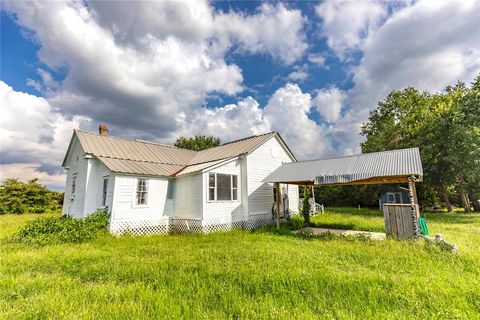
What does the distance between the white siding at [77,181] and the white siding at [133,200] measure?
3943 mm

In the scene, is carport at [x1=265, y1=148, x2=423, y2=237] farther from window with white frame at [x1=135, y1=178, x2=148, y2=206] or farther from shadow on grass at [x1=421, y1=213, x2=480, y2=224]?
shadow on grass at [x1=421, y1=213, x2=480, y2=224]

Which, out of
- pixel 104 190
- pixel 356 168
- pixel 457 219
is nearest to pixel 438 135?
pixel 457 219

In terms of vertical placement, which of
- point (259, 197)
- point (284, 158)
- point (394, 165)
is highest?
point (284, 158)

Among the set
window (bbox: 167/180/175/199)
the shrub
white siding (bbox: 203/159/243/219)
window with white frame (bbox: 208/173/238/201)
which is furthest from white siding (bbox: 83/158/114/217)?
the shrub

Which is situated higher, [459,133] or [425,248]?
[459,133]

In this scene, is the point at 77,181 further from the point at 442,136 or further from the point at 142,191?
the point at 442,136

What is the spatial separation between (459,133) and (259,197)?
18.6 m

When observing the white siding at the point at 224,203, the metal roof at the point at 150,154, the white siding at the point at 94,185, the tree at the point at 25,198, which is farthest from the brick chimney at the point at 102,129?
the tree at the point at 25,198

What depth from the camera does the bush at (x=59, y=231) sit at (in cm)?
1101

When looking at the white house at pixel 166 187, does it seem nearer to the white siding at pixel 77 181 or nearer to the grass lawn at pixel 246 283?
the white siding at pixel 77 181

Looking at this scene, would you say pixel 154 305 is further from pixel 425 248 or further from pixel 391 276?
pixel 425 248

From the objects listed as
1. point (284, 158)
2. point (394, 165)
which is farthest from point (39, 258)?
point (284, 158)

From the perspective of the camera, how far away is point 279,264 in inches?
279

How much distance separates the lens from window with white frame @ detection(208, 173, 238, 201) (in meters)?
14.7
